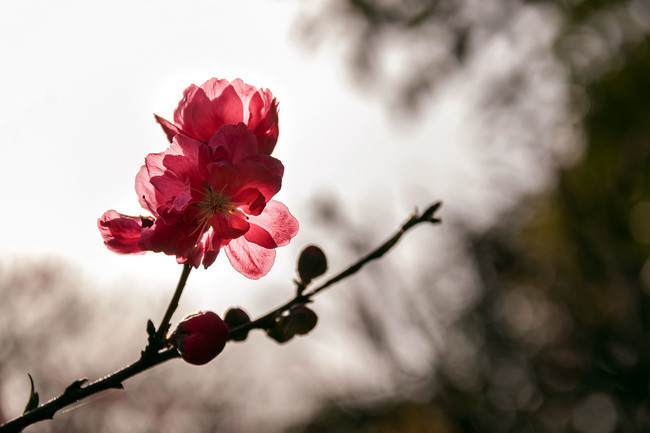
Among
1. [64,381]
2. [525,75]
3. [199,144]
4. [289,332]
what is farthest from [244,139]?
[525,75]

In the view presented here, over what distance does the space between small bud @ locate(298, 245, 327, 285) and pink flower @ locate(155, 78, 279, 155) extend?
9.6 inches

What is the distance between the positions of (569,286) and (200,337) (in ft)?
23.3

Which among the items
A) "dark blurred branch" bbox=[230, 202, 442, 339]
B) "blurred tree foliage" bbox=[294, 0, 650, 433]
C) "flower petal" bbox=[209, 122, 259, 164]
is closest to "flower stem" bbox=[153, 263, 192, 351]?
"dark blurred branch" bbox=[230, 202, 442, 339]

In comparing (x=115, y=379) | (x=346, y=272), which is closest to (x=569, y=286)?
(x=346, y=272)

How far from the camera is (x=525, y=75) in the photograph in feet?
20.0

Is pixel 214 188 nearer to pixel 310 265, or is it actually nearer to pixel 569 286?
pixel 310 265

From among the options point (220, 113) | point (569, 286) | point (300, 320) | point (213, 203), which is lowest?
point (569, 286)

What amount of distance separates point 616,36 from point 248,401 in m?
6.52

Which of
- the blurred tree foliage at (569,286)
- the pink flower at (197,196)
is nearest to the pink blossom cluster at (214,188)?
the pink flower at (197,196)

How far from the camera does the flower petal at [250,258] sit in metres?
1.30

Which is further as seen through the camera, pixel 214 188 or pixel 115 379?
pixel 214 188

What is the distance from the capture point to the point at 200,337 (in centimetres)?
111

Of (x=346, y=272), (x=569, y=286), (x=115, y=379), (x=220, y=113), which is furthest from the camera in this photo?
(x=569, y=286)

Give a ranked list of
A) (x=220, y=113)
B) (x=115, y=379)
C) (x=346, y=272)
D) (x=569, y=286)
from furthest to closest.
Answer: (x=569, y=286)
(x=220, y=113)
(x=346, y=272)
(x=115, y=379)
